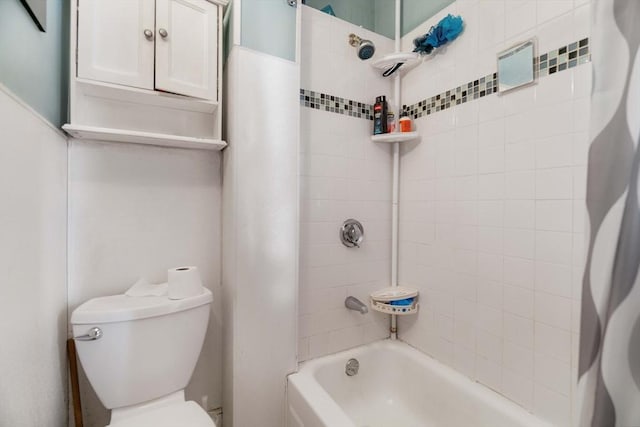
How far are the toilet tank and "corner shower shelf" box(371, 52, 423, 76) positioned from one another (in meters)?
1.44

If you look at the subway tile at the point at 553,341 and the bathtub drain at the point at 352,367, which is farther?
the bathtub drain at the point at 352,367

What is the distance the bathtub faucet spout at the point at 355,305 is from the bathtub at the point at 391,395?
26 centimetres

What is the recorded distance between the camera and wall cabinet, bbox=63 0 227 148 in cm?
105

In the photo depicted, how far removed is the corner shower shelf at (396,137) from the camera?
1552 mm

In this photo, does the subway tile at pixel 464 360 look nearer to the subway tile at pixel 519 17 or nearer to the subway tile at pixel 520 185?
the subway tile at pixel 520 185

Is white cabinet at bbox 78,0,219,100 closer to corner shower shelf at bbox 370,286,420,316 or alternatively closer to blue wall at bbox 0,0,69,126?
blue wall at bbox 0,0,69,126

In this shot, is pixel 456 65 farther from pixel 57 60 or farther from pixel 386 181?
pixel 57 60

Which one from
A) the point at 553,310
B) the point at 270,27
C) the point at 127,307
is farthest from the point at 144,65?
the point at 553,310

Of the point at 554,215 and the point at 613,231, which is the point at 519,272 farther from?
the point at 613,231

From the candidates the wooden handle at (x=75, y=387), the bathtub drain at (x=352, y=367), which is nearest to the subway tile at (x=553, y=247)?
the bathtub drain at (x=352, y=367)

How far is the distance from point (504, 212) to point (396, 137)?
2.14 feet

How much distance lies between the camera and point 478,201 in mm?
1305

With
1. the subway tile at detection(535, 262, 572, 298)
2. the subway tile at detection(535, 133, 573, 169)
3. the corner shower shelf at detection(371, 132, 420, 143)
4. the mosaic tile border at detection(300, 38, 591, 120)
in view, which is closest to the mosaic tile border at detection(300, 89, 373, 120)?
the mosaic tile border at detection(300, 38, 591, 120)

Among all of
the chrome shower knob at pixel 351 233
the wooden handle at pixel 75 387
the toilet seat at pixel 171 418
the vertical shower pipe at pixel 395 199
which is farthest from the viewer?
the vertical shower pipe at pixel 395 199
